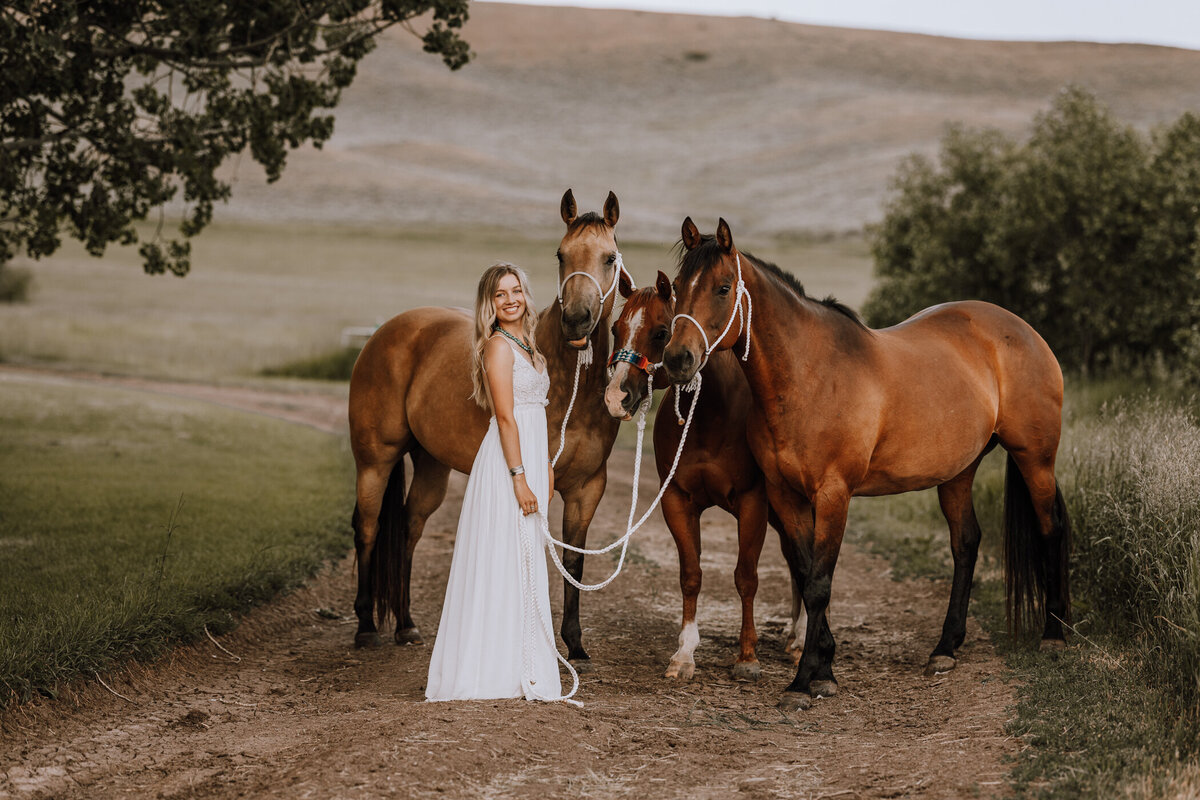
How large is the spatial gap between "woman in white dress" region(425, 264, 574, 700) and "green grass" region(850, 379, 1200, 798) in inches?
96.2

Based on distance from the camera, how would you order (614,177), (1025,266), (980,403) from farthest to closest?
(614,177), (1025,266), (980,403)

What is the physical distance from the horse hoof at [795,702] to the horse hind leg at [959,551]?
Result: 3.70 feet

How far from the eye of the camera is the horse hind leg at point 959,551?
20.8 feet

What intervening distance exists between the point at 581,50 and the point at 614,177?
39231mm

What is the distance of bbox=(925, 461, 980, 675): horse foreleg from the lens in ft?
20.8

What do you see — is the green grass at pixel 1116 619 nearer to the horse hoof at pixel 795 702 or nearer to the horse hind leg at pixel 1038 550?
the horse hind leg at pixel 1038 550

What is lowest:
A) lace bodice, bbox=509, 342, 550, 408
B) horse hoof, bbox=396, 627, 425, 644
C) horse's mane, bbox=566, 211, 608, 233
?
horse hoof, bbox=396, 627, 425, 644

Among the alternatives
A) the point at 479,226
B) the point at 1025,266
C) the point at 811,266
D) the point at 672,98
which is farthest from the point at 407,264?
the point at 672,98

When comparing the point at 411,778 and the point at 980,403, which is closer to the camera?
the point at 411,778

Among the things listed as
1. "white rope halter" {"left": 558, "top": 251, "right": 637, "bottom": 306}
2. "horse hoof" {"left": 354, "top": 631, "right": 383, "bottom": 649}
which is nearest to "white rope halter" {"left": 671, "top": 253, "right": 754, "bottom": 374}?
"white rope halter" {"left": 558, "top": 251, "right": 637, "bottom": 306}

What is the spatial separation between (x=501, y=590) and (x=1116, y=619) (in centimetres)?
393

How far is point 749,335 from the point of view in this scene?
5.55 metres

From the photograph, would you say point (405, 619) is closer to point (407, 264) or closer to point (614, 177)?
point (407, 264)

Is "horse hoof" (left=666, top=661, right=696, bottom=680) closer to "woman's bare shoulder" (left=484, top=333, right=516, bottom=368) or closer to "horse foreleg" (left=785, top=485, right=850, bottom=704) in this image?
"horse foreleg" (left=785, top=485, right=850, bottom=704)
